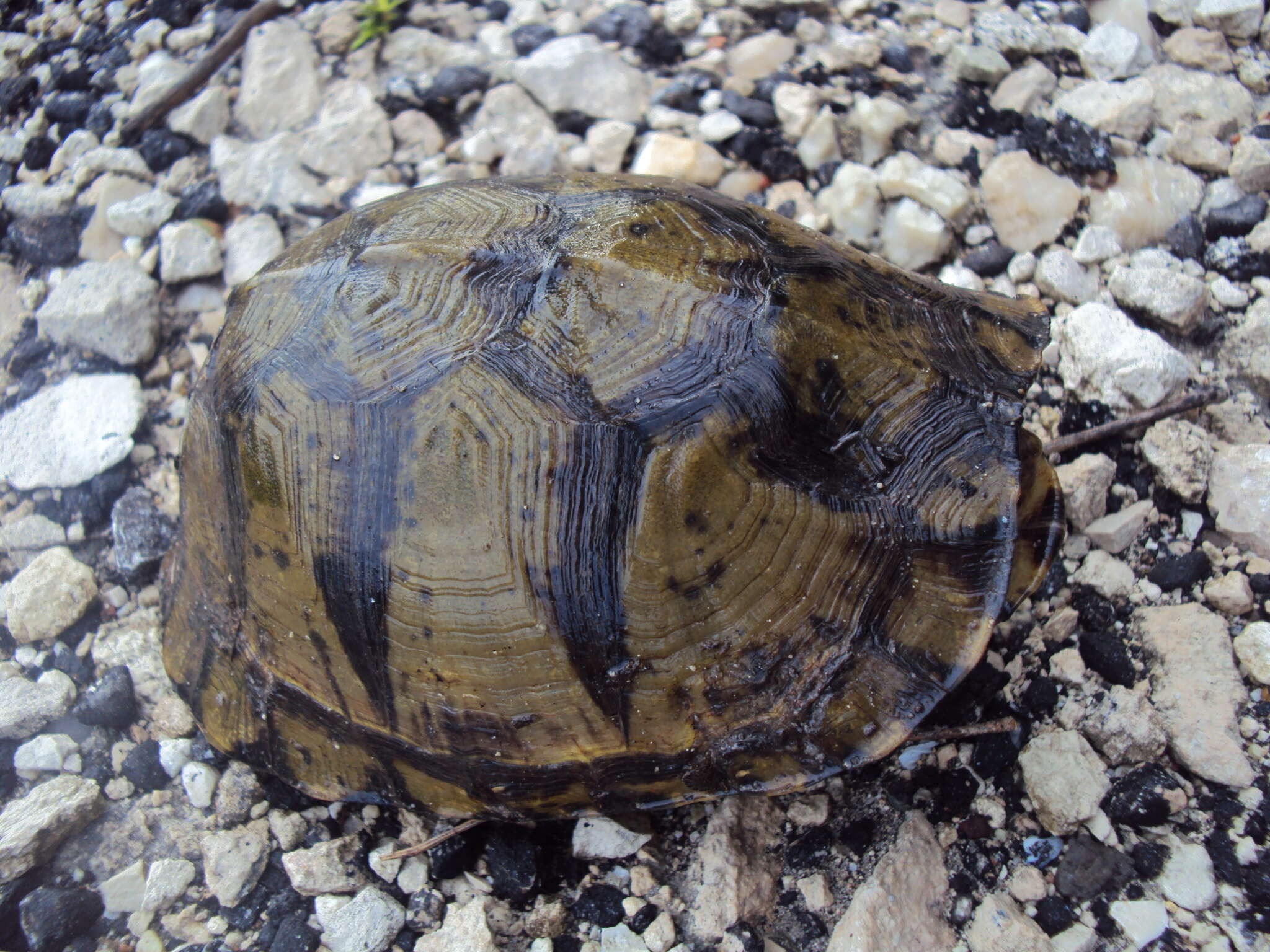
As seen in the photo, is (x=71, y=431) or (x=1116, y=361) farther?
(x=71, y=431)

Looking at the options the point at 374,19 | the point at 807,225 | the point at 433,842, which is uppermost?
the point at 374,19

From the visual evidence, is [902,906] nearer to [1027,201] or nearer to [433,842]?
[433,842]

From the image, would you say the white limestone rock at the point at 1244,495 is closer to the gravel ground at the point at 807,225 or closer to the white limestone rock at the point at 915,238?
the gravel ground at the point at 807,225

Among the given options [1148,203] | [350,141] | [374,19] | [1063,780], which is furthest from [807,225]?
[374,19]

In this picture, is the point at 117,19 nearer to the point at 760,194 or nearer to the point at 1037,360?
the point at 760,194

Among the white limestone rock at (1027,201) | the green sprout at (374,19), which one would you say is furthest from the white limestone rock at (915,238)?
the green sprout at (374,19)

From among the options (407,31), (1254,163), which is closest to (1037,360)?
(1254,163)
